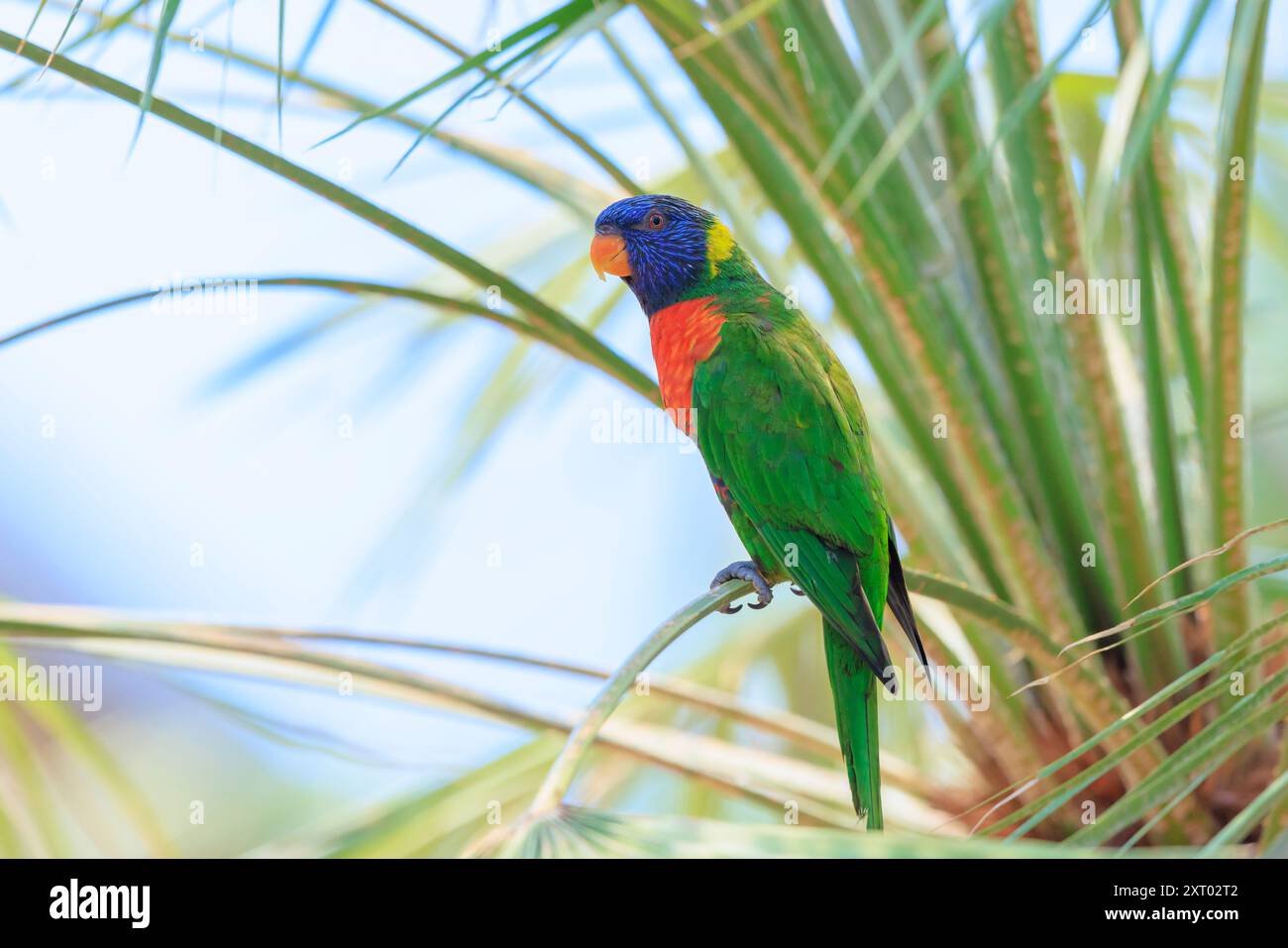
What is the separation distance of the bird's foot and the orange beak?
64 cm

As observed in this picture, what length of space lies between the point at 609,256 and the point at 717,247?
0.21 metres

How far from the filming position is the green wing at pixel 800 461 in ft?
4.65

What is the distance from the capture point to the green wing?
1.42m

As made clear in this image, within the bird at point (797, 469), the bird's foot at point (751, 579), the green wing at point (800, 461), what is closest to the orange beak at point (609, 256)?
the bird at point (797, 469)

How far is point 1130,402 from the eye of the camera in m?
1.78

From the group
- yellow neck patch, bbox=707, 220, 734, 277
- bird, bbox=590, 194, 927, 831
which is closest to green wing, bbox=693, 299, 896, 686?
bird, bbox=590, 194, 927, 831

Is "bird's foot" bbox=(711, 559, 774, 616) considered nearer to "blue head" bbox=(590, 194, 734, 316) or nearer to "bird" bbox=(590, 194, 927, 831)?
"bird" bbox=(590, 194, 927, 831)

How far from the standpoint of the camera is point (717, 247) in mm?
1939

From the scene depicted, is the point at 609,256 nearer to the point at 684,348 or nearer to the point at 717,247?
the point at 717,247

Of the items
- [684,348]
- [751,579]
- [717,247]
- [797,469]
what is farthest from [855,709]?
[717,247]

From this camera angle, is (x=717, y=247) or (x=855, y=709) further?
(x=717, y=247)

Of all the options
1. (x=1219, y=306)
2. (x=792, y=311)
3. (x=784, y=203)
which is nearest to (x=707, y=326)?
(x=792, y=311)

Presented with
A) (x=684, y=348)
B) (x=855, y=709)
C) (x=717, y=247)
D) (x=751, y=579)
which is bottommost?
(x=855, y=709)

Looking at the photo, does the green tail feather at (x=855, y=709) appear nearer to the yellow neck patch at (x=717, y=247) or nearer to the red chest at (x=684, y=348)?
the red chest at (x=684, y=348)
